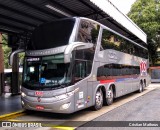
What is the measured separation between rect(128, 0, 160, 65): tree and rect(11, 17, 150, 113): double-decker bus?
25341 millimetres

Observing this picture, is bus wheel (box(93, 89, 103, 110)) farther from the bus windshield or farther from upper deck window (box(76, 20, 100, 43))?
the bus windshield

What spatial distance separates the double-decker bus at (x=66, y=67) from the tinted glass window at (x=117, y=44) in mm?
146

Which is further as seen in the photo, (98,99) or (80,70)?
(98,99)

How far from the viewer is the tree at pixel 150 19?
37.0 metres

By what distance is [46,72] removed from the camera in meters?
9.95

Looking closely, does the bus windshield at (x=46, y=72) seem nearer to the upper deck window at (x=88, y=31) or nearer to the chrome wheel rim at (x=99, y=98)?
the upper deck window at (x=88, y=31)

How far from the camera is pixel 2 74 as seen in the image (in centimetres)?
1873

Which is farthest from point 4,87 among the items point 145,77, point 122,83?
point 145,77

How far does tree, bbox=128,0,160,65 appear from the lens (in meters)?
37.0

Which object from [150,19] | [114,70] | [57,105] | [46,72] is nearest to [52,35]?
[46,72]

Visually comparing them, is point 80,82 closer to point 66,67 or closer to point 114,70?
point 66,67

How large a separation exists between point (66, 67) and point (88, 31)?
92.7 inches

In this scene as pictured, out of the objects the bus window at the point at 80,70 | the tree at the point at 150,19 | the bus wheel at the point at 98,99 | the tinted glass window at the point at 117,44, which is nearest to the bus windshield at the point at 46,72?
the bus window at the point at 80,70

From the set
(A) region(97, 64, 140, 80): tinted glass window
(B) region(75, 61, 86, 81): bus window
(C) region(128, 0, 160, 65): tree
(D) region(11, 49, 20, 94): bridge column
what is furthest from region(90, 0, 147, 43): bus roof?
(C) region(128, 0, 160, 65): tree
